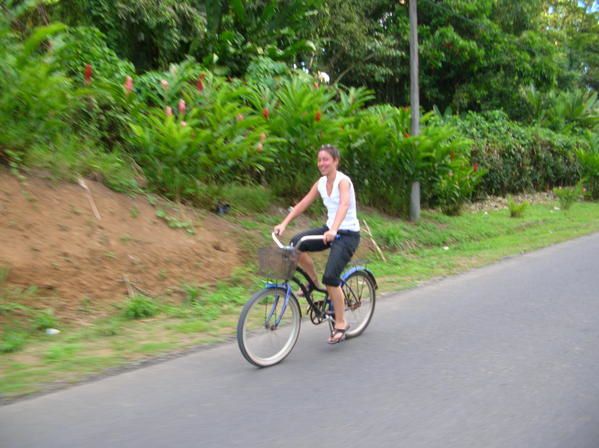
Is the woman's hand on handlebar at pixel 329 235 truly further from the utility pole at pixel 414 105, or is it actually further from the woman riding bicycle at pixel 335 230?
the utility pole at pixel 414 105

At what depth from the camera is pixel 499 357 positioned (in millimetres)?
5836

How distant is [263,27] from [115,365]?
1284cm

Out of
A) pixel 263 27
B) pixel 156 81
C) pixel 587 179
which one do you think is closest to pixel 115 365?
pixel 156 81

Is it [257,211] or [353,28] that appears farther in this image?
[353,28]

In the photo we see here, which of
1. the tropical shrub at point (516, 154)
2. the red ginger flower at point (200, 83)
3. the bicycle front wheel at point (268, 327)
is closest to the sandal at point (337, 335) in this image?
the bicycle front wheel at point (268, 327)

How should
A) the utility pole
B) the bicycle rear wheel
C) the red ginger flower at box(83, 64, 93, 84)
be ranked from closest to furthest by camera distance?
the bicycle rear wheel
the red ginger flower at box(83, 64, 93, 84)
the utility pole

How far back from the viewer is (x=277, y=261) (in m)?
5.52

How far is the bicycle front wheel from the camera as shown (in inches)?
215

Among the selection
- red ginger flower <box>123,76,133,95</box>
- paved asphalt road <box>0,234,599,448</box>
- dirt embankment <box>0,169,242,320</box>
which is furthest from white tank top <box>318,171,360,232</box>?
red ginger flower <box>123,76,133,95</box>

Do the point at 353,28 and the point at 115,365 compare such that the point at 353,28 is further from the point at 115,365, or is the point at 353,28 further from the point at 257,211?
the point at 115,365

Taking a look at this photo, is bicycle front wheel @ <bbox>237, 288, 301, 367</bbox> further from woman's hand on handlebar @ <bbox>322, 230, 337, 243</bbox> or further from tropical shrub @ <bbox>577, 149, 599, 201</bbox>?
tropical shrub @ <bbox>577, 149, 599, 201</bbox>

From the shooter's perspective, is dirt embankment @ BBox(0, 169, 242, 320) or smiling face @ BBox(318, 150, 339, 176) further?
dirt embankment @ BBox(0, 169, 242, 320)

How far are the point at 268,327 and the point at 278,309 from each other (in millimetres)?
188

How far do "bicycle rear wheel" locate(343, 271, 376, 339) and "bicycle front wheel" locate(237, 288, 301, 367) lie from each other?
2.61 feet
